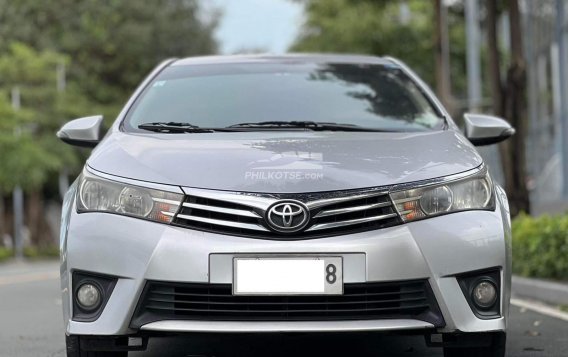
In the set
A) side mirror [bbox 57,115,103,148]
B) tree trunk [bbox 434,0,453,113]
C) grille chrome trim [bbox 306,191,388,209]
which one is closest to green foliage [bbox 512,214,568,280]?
side mirror [bbox 57,115,103,148]

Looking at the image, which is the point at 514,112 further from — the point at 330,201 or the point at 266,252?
the point at 266,252

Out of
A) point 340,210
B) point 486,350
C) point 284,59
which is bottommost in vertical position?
point 486,350

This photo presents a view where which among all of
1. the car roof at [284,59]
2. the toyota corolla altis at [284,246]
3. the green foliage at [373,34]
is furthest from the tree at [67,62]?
the toyota corolla altis at [284,246]

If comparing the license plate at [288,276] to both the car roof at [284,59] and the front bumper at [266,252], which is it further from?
the car roof at [284,59]

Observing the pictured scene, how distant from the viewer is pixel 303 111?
17.2ft

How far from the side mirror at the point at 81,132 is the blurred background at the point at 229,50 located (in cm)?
826

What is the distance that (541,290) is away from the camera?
8.48 meters

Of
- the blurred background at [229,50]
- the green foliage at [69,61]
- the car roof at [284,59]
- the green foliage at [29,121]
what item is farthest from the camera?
the green foliage at [69,61]

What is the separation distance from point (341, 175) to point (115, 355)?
4.02 ft

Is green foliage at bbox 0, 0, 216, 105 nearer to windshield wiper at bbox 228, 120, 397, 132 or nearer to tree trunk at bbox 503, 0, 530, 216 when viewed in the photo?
tree trunk at bbox 503, 0, 530, 216

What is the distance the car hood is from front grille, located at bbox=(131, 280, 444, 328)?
1.33 feet

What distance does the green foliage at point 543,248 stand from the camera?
8.63 m

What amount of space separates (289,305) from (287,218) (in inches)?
13.3

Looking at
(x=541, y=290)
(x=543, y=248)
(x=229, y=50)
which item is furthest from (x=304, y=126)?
(x=229, y=50)
